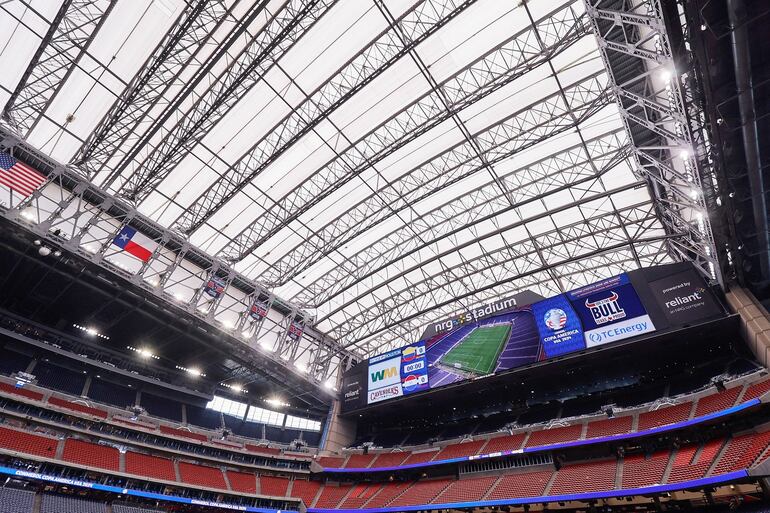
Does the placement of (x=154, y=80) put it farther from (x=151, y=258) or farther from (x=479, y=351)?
(x=479, y=351)

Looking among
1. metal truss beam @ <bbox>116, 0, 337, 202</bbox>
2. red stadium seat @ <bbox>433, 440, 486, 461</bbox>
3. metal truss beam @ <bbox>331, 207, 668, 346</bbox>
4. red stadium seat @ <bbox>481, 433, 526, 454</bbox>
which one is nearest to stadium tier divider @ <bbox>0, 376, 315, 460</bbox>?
metal truss beam @ <bbox>331, 207, 668, 346</bbox>

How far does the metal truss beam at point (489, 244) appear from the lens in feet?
81.3

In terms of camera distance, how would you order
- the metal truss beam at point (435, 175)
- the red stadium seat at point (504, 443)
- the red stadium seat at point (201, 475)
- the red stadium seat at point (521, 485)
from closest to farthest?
the metal truss beam at point (435, 175) < the red stadium seat at point (521, 485) < the red stadium seat at point (504, 443) < the red stadium seat at point (201, 475)

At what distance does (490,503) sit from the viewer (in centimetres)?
2177

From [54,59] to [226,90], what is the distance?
761 cm

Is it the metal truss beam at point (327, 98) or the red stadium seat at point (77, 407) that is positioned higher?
the metal truss beam at point (327, 98)

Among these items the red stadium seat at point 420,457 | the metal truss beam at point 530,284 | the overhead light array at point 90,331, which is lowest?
the red stadium seat at point 420,457

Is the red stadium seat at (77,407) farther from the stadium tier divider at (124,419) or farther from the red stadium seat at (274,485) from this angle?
the red stadium seat at (274,485)

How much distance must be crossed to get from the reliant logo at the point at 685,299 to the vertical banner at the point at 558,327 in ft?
16.0

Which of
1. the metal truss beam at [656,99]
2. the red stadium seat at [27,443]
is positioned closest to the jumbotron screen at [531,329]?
the metal truss beam at [656,99]

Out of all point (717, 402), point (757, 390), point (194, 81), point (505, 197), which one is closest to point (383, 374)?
point (505, 197)

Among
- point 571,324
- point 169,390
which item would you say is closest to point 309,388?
point 169,390

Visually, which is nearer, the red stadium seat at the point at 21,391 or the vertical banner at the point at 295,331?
the red stadium seat at the point at 21,391

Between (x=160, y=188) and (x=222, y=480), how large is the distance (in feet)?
74.8
